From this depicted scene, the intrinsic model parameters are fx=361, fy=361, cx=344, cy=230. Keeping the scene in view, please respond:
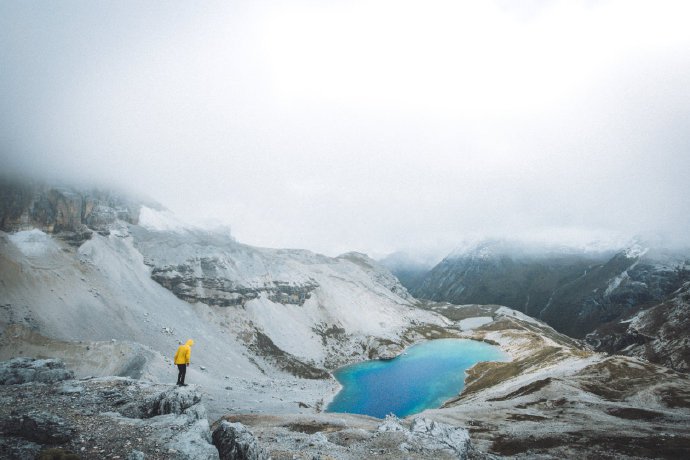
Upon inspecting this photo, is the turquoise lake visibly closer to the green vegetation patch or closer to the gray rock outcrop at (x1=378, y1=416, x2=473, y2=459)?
the green vegetation patch

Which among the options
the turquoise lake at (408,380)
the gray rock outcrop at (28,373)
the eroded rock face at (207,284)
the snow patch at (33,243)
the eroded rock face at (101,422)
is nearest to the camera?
the eroded rock face at (101,422)

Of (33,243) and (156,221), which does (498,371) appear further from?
(156,221)

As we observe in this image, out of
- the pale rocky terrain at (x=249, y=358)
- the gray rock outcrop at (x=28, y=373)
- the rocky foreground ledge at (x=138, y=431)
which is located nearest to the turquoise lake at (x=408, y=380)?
the pale rocky terrain at (x=249, y=358)

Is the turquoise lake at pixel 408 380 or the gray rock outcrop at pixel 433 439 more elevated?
the gray rock outcrop at pixel 433 439

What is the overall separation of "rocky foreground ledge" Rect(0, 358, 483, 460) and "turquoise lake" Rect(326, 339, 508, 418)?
68.8 m

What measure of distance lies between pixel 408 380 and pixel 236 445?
121 m

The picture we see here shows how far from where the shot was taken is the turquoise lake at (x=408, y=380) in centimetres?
10031

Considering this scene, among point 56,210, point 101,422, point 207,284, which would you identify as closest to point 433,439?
point 101,422

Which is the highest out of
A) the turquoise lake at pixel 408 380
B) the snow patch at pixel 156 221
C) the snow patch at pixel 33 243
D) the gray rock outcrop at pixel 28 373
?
the gray rock outcrop at pixel 28 373

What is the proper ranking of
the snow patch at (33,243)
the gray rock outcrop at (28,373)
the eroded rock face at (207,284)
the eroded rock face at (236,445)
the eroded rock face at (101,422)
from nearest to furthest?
the eroded rock face at (101,422) → the eroded rock face at (236,445) → the gray rock outcrop at (28,373) → the snow patch at (33,243) → the eroded rock face at (207,284)

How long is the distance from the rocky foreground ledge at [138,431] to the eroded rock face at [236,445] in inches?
1.8

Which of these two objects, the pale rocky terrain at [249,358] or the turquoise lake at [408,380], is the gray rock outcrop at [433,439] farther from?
the turquoise lake at [408,380]

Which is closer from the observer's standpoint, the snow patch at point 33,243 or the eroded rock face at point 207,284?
the snow patch at point 33,243

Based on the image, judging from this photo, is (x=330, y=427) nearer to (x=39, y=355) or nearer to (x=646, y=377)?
(x=39, y=355)
